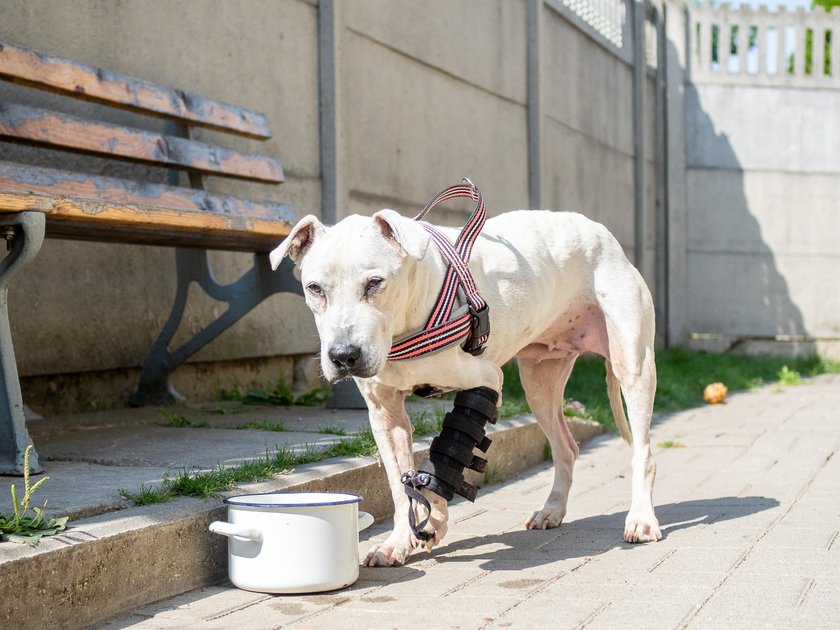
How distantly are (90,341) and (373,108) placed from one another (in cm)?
284

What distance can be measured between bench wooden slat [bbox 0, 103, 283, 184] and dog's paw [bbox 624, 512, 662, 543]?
2698 millimetres

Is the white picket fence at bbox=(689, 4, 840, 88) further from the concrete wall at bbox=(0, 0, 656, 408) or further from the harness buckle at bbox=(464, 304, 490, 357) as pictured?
the harness buckle at bbox=(464, 304, 490, 357)

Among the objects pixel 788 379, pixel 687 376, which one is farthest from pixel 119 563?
pixel 788 379

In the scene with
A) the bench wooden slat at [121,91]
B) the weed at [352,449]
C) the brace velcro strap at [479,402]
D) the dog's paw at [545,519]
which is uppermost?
the bench wooden slat at [121,91]

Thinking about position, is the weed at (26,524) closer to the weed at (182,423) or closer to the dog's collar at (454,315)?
the dog's collar at (454,315)

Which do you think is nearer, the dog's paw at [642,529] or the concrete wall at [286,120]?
the dog's paw at [642,529]

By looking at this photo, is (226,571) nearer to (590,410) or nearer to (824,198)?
(590,410)

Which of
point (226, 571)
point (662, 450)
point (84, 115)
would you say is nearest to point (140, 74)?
point (84, 115)

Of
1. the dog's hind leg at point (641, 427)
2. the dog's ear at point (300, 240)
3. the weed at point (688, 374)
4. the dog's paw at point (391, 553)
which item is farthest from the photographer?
the weed at point (688, 374)

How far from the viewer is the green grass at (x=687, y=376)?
24.5ft

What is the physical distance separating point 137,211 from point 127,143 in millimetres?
802

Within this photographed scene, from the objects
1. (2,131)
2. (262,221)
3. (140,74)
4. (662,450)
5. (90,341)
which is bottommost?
(662,450)

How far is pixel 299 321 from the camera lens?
22.1 ft

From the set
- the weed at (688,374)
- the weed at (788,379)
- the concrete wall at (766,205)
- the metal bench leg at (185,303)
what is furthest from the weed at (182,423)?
the concrete wall at (766,205)
